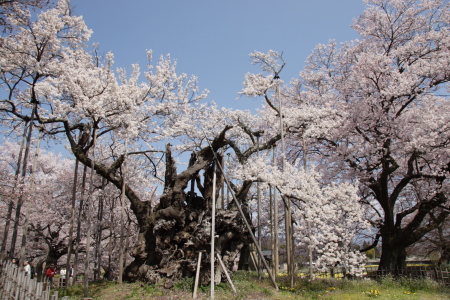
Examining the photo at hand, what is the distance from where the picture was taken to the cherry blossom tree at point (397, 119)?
1368cm

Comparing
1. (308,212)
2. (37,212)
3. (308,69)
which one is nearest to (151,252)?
(308,212)

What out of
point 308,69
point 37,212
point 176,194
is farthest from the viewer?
point 308,69

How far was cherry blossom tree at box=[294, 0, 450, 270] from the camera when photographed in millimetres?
13680

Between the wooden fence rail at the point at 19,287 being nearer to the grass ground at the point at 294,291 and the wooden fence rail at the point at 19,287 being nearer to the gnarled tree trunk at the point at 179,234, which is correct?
the grass ground at the point at 294,291

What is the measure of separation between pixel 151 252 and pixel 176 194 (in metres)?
2.47

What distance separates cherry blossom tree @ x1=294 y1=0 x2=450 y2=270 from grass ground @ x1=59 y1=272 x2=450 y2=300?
106 inches

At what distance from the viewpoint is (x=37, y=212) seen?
19.6 m

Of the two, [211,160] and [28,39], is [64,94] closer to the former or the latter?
[28,39]

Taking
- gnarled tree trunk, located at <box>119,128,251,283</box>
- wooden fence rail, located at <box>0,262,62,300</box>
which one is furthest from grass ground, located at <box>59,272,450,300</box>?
wooden fence rail, located at <box>0,262,62,300</box>

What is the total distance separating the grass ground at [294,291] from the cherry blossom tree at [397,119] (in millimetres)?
2691

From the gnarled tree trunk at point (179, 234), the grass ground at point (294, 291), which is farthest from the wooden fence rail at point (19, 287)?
the gnarled tree trunk at point (179, 234)

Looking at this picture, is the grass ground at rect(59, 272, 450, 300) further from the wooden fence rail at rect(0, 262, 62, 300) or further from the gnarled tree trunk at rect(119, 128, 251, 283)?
the wooden fence rail at rect(0, 262, 62, 300)

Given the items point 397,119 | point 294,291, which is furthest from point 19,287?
point 397,119

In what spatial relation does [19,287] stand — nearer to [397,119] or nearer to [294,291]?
[294,291]
